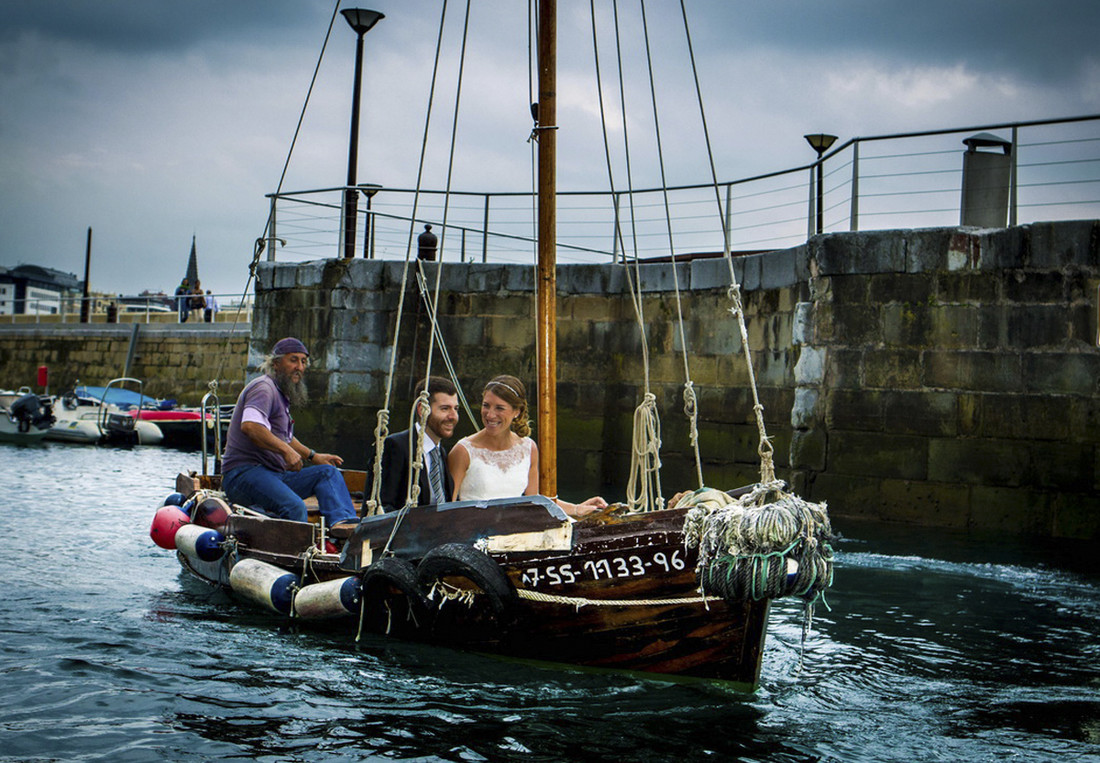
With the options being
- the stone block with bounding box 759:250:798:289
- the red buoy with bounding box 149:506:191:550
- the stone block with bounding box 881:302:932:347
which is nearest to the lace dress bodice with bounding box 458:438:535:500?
the red buoy with bounding box 149:506:191:550

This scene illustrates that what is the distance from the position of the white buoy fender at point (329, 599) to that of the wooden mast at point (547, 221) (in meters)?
1.33

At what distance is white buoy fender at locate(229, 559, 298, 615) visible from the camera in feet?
21.4

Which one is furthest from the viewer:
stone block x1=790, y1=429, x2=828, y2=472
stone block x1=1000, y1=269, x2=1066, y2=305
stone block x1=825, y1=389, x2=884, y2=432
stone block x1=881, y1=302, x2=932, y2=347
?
stone block x1=790, y1=429, x2=828, y2=472

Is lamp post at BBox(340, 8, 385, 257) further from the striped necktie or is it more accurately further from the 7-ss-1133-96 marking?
the 7-ss-1133-96 marking

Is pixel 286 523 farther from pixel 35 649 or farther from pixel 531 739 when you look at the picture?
pixel 531 739

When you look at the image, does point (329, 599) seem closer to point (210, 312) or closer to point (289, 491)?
point (289, 491)

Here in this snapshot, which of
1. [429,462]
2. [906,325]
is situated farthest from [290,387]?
[906,325]

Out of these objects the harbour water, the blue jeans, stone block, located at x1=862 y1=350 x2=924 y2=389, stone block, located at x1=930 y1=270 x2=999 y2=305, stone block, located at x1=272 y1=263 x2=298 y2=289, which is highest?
stone block, located at x1=272 y1=263 x2=298 y2=289

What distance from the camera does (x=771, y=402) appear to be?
519 inches

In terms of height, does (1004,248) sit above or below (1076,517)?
above

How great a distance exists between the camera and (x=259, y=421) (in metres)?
7.16

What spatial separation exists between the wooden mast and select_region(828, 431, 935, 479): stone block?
18.5ft

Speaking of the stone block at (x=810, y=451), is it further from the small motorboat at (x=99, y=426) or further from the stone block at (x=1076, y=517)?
the small motorboat at (x=99, y=426)

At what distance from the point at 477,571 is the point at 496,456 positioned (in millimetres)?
1095
